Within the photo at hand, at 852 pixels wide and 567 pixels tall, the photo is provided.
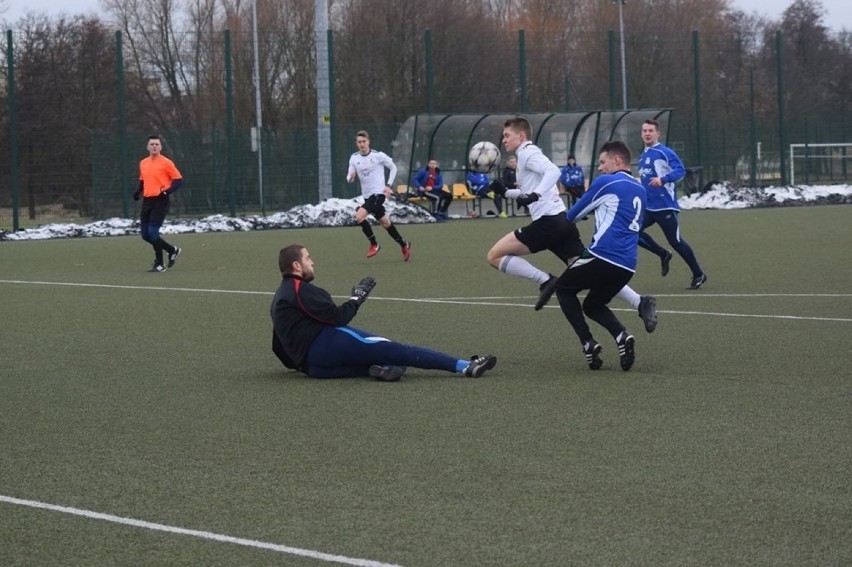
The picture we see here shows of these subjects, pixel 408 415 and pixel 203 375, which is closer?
pixel 408 415

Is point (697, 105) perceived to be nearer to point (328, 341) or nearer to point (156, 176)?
point (156, 176)

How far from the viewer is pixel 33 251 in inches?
1016

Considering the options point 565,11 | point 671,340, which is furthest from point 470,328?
point 565,11

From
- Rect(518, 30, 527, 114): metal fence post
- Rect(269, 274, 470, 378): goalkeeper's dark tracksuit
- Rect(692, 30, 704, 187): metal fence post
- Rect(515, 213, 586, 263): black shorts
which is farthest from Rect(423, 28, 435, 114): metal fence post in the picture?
Rect(269, 274, 470, 378): goalkeeper's dark tracksuit

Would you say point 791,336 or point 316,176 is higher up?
point 316,176

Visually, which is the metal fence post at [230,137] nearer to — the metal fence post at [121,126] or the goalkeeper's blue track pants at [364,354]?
the metal fence post at [121,126]

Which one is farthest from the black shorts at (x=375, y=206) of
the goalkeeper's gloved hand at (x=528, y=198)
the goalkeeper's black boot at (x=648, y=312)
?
the goalkeeper's black boot at (x=648, y=312)

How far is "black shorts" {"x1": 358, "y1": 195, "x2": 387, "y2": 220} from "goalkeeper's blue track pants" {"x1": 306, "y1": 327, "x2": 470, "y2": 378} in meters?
12.4

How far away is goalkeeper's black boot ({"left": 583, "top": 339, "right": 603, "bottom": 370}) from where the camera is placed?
976cm

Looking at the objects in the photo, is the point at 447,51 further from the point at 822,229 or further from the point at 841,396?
the point at 841,396

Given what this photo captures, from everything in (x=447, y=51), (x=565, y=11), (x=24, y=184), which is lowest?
(x=24, y=184)

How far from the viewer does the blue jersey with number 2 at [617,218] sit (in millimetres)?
9852

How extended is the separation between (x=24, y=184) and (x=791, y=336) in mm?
25082

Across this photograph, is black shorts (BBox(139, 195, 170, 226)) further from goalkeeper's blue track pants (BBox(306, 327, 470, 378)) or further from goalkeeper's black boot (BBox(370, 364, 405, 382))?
goalkeeper's black boot (BBox(370, 364, 405, 382))
